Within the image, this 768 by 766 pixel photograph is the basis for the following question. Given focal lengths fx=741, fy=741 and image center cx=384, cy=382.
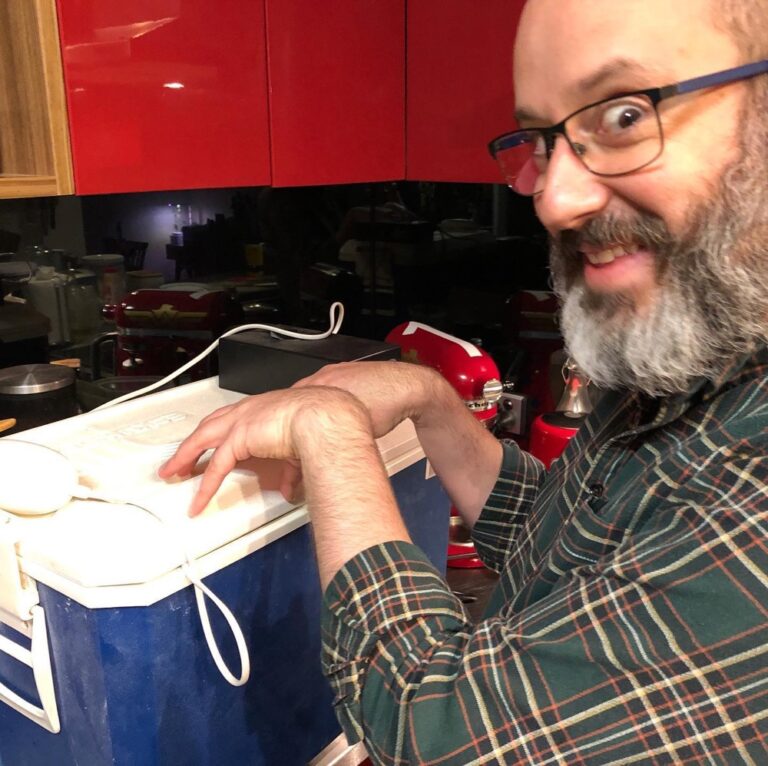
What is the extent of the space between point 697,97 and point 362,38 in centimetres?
87

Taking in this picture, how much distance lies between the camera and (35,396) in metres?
1.00

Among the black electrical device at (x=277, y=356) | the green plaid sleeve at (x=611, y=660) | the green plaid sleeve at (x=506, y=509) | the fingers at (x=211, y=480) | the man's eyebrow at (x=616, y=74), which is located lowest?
the green plaid sleeve at (x=506, y=509)

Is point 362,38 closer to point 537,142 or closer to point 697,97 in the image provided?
point 537,142

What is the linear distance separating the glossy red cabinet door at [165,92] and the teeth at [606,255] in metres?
0.62

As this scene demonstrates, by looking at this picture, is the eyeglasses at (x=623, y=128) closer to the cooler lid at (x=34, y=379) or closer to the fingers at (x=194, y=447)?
the fingers at (x=194, y=447)

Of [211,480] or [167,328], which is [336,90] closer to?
[167,328]

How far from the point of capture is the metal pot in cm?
100

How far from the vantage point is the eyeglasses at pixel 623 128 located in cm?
55

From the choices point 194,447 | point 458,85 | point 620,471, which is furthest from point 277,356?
point 458,85

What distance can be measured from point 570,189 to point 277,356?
0.44 m

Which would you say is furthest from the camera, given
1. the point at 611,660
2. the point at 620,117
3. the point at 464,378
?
the point at 464,378

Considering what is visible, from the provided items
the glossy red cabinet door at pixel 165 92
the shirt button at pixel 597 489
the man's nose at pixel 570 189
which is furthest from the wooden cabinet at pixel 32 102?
the shirt button at pixel 597 489

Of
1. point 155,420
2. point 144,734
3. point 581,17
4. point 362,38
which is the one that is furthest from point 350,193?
point 144,734

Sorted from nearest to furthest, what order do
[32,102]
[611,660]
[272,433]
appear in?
[611,660] < [272,433] < [32,102]
